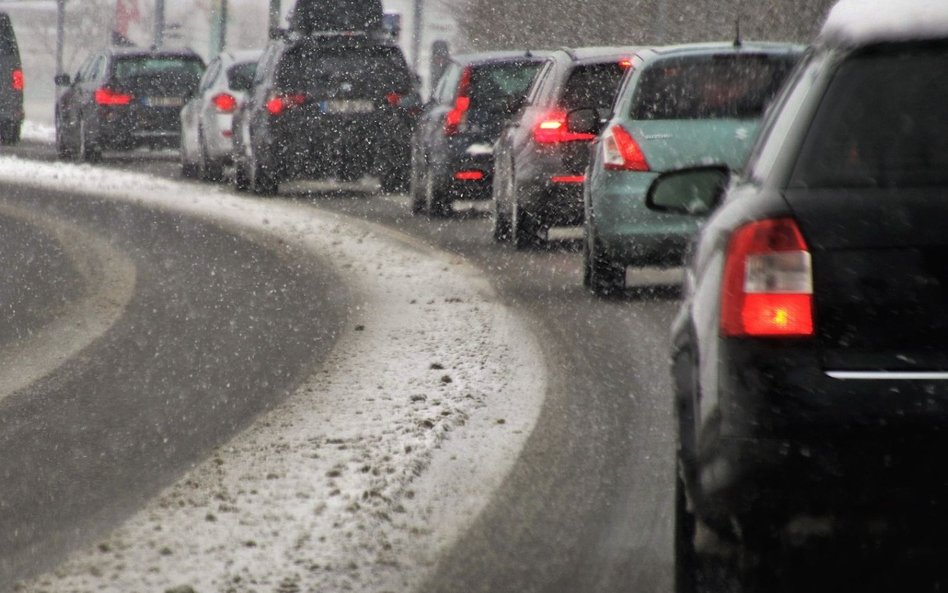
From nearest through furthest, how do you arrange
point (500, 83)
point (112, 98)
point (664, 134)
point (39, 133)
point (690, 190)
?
point (690, 190), point (664, 134), point (500, 83), point (112, 98), point (39, 133)

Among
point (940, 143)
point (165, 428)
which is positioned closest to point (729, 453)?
point (940, 143)

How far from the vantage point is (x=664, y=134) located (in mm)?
12133

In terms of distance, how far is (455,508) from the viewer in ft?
21.1

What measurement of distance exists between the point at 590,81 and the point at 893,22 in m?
11.3

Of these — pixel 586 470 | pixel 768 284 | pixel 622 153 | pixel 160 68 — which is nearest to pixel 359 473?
pixel 586 470

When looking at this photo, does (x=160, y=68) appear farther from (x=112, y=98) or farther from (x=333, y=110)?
(x=333, y=110)

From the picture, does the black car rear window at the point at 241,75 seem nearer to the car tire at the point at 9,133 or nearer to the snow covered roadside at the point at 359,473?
the snow covered roadside at the point at 359,473

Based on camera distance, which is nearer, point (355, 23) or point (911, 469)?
point (911, 469)

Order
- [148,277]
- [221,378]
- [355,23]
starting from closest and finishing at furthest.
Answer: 1. [221,378]
2. [148,277]
3. [355,23]

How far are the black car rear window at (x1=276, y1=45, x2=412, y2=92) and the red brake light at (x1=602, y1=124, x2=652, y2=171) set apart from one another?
1043cm

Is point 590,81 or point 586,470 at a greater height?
point 590,81

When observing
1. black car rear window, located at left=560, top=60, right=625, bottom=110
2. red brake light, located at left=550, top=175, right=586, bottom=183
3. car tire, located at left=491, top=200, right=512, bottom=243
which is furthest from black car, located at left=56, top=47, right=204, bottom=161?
red brake light, located at left=550, top=175, right=586, bottom=183

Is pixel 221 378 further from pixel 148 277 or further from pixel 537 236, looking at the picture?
pixel 537 236

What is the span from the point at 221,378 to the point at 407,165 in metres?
13.9
